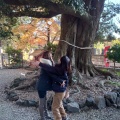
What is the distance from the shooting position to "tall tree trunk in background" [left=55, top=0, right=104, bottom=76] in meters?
6.10

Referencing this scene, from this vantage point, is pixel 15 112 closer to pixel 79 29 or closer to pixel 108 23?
pixel 79 29

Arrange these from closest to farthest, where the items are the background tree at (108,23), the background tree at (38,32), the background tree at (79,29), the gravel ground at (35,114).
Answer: the gravel ground at (35,114), the background tree at (79,29), the background tree at (108,23), the background tree at (38,32)

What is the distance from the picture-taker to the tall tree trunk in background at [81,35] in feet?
20.0

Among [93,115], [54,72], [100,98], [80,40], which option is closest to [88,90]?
[100,98]

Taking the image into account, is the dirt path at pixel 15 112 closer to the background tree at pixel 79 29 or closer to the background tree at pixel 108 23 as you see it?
the background tree at pixel 79 29

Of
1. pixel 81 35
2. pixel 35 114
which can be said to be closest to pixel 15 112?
pixel 35 114

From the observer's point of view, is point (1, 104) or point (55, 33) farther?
point (55, 33)

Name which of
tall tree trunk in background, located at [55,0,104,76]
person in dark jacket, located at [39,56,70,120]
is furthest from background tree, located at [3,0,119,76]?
person in dark jacket, located at [39,56,70,120]

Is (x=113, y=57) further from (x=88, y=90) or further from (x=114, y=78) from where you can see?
(x=88, y=90)

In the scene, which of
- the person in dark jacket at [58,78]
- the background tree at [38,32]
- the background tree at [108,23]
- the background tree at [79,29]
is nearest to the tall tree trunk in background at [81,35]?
the background tree at [79,29]

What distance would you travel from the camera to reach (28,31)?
38.1 ft

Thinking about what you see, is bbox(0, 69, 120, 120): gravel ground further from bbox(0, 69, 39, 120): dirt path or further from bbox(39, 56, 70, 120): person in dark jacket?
bbox(39, 56, 70, 120): person in dark jacket

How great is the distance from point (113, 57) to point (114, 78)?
1.92 m

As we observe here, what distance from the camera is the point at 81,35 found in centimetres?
634
